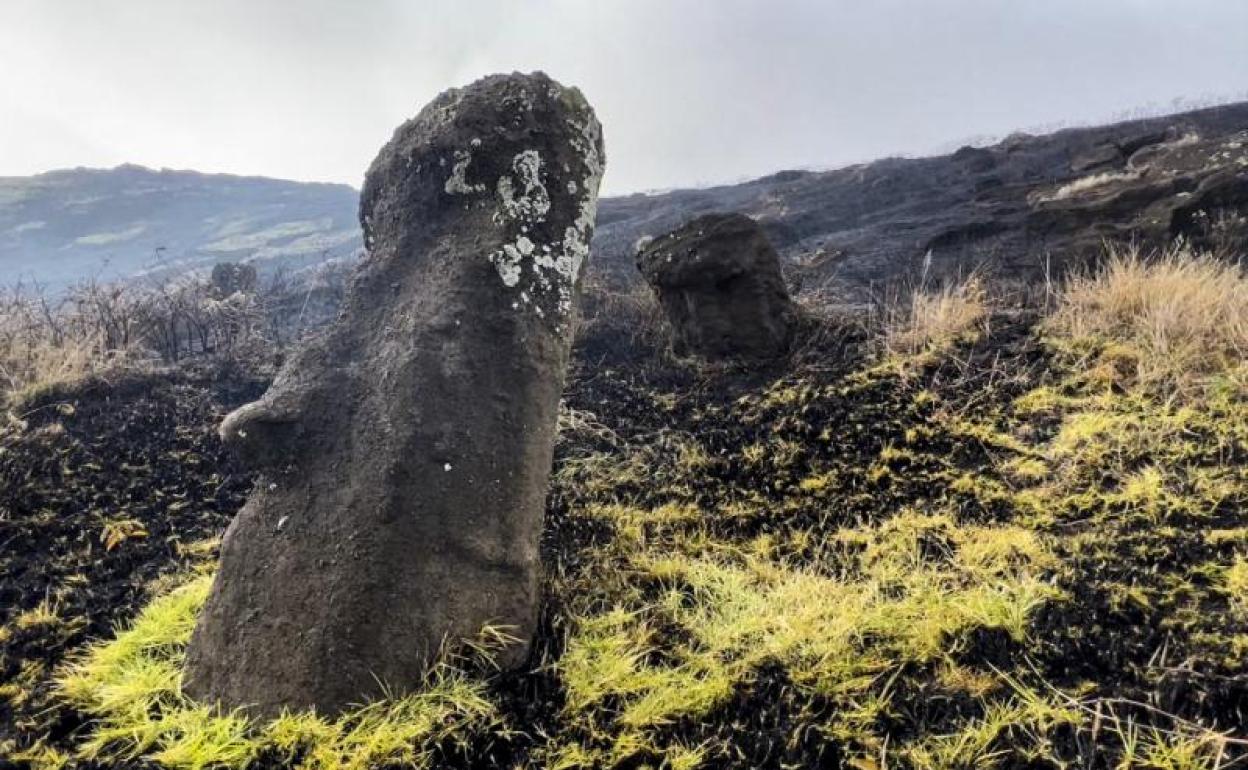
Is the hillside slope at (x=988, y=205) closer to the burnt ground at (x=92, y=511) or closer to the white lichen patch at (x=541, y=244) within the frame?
the white lichen patch at (x=541, y=244)

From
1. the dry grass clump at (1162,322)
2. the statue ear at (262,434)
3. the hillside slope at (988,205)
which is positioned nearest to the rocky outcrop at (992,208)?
the hillside slope at (988,205)

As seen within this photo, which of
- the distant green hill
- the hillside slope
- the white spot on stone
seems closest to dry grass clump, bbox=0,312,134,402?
the hillside slope

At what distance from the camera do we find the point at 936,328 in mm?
4914

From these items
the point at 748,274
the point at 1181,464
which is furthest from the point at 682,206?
the point at 1181,464

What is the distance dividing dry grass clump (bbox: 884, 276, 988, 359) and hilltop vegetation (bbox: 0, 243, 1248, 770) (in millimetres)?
22

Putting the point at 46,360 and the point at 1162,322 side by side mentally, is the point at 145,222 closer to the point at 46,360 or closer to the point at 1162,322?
the point at 46,360

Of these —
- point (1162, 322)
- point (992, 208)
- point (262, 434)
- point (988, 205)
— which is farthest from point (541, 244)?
A: point (988, 205)

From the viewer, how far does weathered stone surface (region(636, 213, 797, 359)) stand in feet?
18.5

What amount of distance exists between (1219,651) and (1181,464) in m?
1.33

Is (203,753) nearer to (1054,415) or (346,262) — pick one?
(1054,415)

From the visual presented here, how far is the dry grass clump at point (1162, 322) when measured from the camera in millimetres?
3803

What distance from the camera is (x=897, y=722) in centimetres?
192

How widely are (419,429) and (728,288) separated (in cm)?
375

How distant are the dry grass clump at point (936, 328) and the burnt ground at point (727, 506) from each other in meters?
0.15
